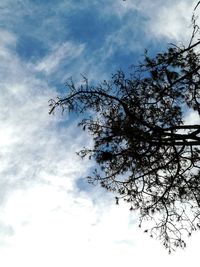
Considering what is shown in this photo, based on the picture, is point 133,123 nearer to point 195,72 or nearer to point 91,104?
point 91,104

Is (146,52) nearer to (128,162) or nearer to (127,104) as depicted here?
(127,104)

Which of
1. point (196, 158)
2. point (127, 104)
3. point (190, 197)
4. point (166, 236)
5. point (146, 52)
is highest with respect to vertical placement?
point (146, 52)

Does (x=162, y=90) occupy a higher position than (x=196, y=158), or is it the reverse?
(x=162, y=90)

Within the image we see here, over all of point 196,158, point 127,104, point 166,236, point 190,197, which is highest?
point 127,104

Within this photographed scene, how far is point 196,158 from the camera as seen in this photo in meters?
7.09

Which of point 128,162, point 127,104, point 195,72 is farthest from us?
point 128,162

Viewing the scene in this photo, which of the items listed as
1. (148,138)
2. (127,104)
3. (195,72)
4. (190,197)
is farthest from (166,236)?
(195,72)

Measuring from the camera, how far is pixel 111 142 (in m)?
7.30

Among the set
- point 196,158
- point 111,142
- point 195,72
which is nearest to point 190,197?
point 196,158

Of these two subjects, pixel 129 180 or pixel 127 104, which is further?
pixel 129 180

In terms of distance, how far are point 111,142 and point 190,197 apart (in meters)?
1.89

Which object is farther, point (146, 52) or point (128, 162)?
point (128, 162)

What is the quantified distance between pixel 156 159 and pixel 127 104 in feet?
4.24

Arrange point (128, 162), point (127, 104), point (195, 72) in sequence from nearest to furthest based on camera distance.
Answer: point (195, 72) → point (127, 104) → point (128, 162)
